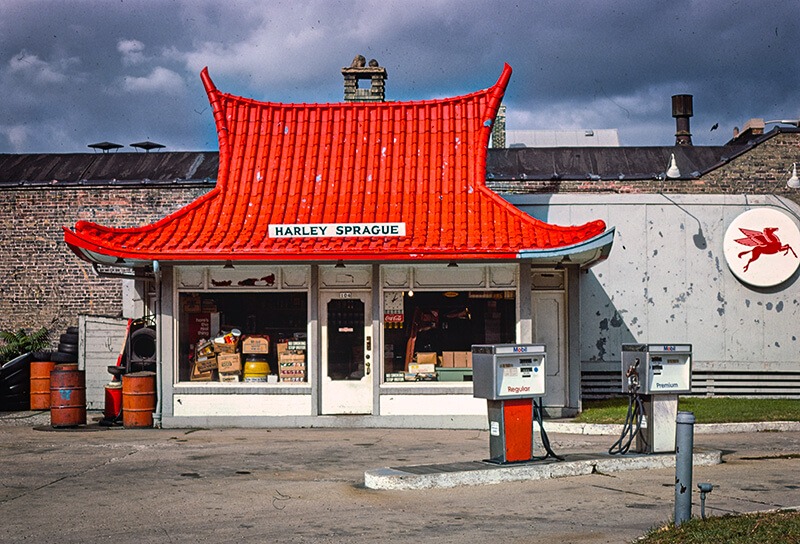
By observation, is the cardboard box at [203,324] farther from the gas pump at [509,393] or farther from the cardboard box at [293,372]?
the gas pump at [509,393]

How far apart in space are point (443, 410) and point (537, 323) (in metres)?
2.75

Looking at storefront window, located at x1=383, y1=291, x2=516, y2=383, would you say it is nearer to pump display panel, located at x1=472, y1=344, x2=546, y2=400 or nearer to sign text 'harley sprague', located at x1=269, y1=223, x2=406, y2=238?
sign text 'harley sprague', located at x1=269, y1=223, x2=406, y2=238

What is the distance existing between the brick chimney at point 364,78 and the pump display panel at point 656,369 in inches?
644

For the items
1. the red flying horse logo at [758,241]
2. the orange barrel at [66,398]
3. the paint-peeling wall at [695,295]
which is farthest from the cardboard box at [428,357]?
the red flying horse logo at [758,241]

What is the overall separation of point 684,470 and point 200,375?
428 inches

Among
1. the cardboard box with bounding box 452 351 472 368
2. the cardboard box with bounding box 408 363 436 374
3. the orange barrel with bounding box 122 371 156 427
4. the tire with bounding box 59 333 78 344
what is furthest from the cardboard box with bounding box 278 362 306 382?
the tire with bounding box 59 333 78 344

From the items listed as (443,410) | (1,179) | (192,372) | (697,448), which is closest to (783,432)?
(697,448)

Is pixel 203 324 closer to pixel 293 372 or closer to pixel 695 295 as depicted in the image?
pixel 293 372

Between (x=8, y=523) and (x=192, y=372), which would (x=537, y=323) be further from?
(x=8, y=523)

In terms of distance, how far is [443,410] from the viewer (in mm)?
17109

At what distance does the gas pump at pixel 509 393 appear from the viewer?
11.7 metres

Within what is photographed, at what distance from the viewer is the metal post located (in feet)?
27.5

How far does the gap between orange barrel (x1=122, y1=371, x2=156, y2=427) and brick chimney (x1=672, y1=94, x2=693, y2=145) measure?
80.6 feet

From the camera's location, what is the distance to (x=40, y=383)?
20562 millimetres
